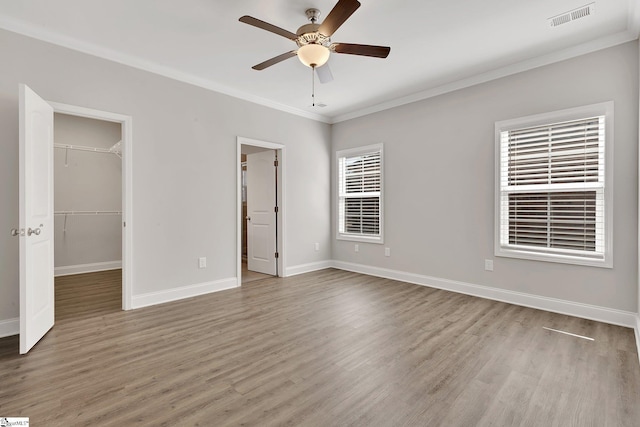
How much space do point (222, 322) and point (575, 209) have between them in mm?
3932

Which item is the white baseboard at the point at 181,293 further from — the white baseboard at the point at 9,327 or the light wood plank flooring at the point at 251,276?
the white baseboard at the point at 9,327

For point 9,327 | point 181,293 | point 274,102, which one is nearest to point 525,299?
point 181,293

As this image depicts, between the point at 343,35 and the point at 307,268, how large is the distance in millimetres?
3771

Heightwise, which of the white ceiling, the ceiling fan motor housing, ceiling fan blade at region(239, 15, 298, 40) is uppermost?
the white ceiling

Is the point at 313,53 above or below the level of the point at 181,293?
above

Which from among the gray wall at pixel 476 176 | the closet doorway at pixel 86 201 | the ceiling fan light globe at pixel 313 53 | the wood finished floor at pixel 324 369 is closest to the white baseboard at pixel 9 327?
the wood finished floor at pixel 324 369

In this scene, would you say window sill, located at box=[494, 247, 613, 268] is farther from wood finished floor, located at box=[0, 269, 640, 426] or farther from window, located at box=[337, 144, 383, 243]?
window, located at box=[337, 144, 383, 243]

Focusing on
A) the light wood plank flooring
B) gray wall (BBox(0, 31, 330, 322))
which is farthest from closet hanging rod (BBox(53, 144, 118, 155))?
the light wood plank flooring

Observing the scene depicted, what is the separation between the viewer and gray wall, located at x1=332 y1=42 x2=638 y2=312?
3117mm

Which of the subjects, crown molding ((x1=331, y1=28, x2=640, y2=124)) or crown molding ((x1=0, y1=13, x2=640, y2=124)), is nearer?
→ crown molding ((x1=0, y1=13, x2=640, y2=124))

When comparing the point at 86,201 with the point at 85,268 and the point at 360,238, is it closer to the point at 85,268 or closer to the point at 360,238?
the point at 85,268

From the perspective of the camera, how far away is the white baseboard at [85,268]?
5.43 meters

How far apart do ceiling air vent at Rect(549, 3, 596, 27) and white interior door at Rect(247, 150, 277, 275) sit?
12.9ft

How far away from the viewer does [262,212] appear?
5.61 meters
